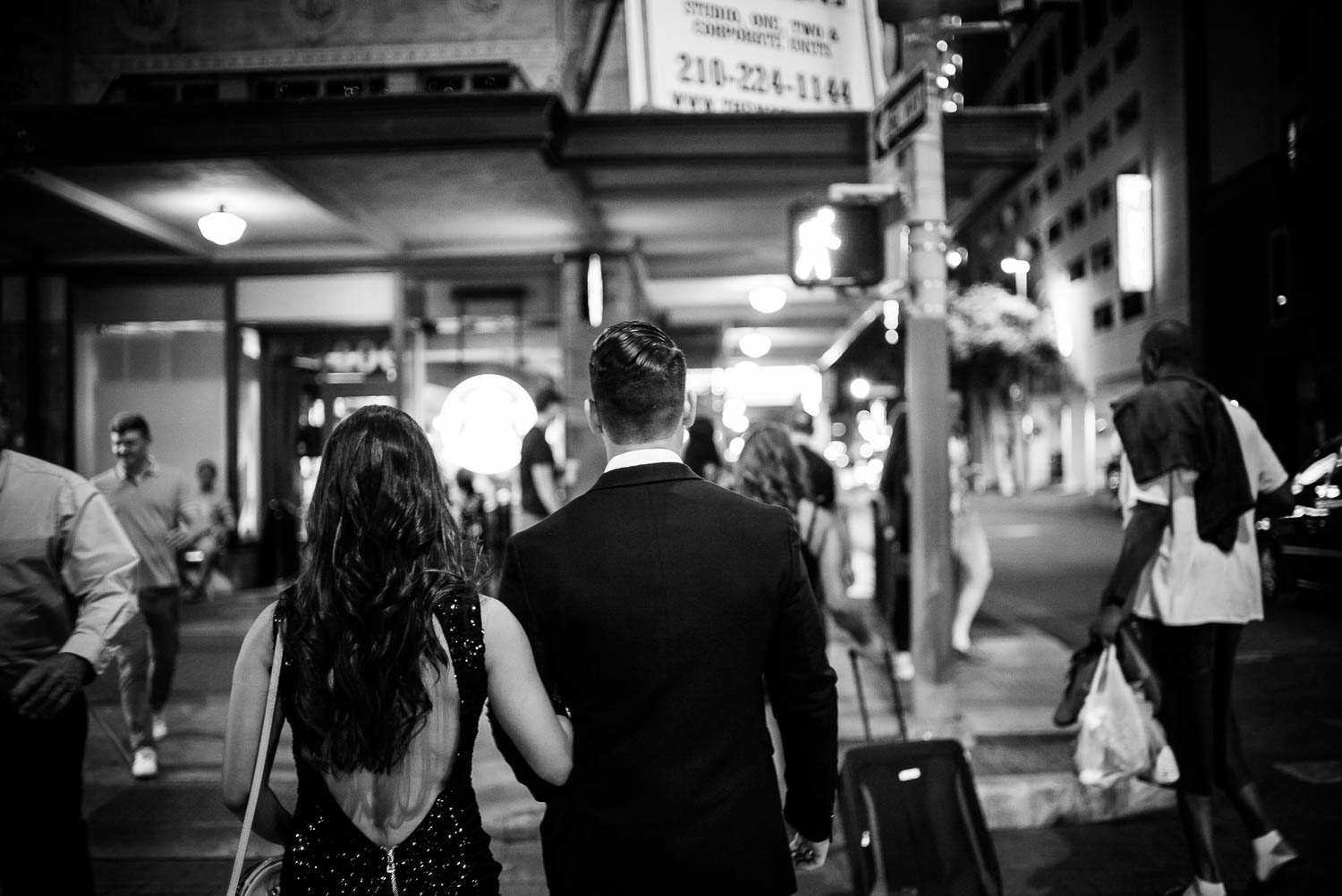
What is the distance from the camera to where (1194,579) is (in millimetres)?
3826

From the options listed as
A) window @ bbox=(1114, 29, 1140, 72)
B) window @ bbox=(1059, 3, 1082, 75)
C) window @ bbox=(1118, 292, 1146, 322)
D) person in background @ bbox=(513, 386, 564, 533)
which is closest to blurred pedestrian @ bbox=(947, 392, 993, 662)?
person in background @ bbox=(513, 386, 564, 533)

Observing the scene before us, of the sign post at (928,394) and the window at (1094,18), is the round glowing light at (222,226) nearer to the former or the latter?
the sign post at (928,394)

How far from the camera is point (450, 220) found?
37.9ft

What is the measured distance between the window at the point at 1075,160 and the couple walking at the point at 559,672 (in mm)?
48663

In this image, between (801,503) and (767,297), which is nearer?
(801,503)

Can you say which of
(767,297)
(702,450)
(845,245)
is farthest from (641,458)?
(767,297)

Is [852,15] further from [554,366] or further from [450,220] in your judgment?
[554,366]

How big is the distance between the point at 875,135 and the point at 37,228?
33.9 feet

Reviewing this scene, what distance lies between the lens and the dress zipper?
199cm

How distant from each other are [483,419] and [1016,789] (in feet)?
26.2

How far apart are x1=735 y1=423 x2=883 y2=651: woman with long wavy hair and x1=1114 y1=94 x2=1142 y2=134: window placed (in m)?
37.4

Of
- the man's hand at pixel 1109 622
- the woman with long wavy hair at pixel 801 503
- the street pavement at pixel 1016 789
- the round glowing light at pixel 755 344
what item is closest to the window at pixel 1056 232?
the round glowing light at pixel 755 344

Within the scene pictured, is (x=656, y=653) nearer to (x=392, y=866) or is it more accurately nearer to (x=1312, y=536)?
(x=392, y=866)

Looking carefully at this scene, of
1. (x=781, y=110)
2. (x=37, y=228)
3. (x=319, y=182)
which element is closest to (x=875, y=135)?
(x=781, y=110)
